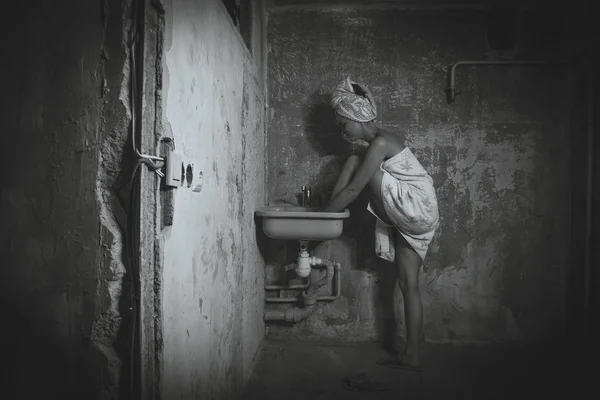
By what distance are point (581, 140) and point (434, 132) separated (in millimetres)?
1067

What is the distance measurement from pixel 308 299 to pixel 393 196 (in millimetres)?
1016

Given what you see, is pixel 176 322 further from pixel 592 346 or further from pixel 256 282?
pixel 592 346

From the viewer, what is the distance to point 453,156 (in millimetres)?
2785

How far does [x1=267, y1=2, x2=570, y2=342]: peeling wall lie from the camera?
2.76 meters

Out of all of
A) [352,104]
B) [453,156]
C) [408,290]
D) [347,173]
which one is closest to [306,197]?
[347,173]

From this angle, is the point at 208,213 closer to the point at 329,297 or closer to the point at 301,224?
the point at 301,224

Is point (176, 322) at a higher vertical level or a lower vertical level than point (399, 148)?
lower

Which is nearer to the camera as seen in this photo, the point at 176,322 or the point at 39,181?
the point at 39,181

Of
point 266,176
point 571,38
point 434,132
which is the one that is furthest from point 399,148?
point 571,38

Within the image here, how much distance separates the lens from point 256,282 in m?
2.47

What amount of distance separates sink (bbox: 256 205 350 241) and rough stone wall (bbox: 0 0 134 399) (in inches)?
55.9

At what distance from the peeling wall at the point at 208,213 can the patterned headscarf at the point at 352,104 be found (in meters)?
0.62

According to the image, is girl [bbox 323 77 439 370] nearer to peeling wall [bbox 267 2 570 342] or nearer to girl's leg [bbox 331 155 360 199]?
girl's leg [bbox 331 155 360 199]

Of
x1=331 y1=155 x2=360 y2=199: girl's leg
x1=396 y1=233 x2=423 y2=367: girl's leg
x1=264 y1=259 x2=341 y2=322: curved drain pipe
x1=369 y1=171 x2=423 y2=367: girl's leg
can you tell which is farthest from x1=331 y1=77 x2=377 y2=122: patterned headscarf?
x1=264 y1=259 x2=341 y2=322: curved drain pipe
